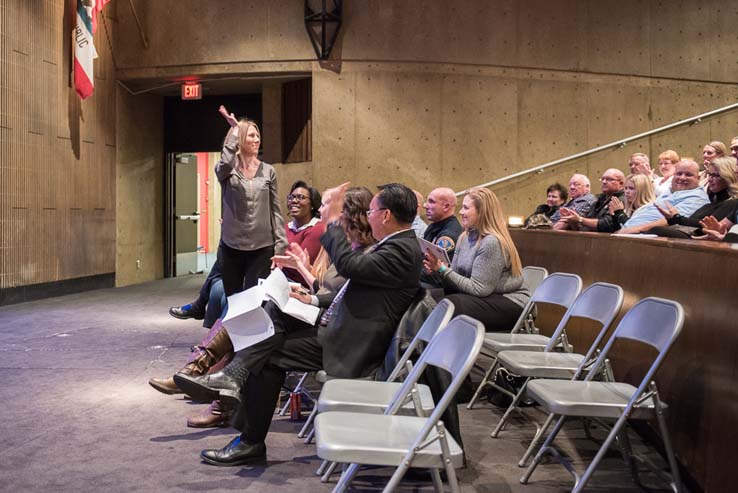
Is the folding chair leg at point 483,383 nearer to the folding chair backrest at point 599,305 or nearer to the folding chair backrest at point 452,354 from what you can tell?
the folding chair backrest at point 599,305

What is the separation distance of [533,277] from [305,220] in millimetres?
1586

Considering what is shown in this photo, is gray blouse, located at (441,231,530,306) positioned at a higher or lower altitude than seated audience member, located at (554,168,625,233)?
lower

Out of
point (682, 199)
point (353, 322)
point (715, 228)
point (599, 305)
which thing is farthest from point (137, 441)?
point (682, 199)

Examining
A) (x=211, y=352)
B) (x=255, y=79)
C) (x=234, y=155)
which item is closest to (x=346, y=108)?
(x=255, y=79)

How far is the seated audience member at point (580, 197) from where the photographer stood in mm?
7574

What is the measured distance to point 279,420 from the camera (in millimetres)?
4273

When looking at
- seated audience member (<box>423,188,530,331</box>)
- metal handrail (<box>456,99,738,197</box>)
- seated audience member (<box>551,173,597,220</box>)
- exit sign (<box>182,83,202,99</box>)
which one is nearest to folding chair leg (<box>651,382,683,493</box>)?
seated audience member (<box>423,188,530,331</box>)

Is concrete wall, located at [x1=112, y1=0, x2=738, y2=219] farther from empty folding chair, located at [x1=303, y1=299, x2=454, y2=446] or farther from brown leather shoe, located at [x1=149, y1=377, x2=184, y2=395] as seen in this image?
empty folding chair, located at [x1=303, y1=299, x2=454, y2=446]

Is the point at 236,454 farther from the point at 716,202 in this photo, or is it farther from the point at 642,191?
the point at 642,191

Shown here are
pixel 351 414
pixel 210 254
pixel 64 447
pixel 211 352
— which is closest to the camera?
pixel 351 414

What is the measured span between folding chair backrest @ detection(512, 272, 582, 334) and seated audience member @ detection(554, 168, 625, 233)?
7.84 feet

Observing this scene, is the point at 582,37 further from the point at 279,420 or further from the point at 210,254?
the point at 210,254

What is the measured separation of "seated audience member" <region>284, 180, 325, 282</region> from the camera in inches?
196

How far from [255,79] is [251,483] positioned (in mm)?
8774
